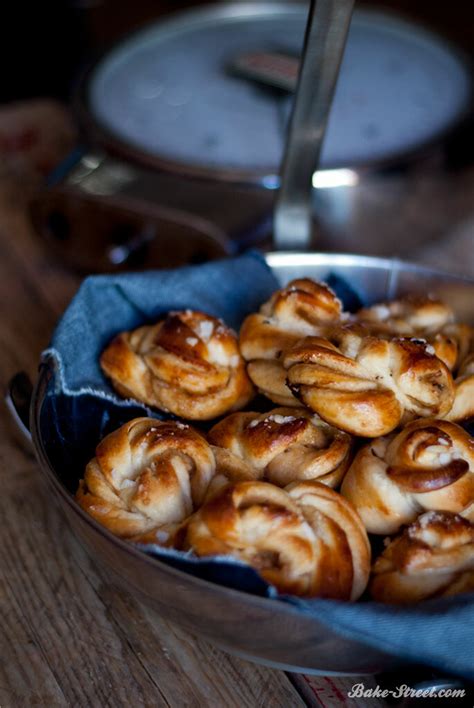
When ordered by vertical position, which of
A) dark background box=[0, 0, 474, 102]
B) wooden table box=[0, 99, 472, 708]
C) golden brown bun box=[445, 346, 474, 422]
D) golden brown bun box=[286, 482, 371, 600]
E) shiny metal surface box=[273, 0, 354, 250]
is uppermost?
shiny metal surface box=[273, 0, 354, 250]

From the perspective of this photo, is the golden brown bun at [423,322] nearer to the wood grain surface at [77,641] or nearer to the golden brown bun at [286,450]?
the golden brown bun at [286,450]

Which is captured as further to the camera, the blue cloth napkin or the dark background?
the dark background

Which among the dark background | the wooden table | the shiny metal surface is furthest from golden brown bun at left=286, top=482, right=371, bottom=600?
the dark background

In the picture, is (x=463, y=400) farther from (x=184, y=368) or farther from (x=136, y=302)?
(x=136, y=302)

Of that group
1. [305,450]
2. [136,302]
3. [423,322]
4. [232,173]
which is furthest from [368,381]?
[232,173]

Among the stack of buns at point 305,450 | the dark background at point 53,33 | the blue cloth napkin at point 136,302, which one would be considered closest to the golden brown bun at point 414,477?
the stack of buns at point 305,450

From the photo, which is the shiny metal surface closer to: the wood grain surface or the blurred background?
the blurred background
